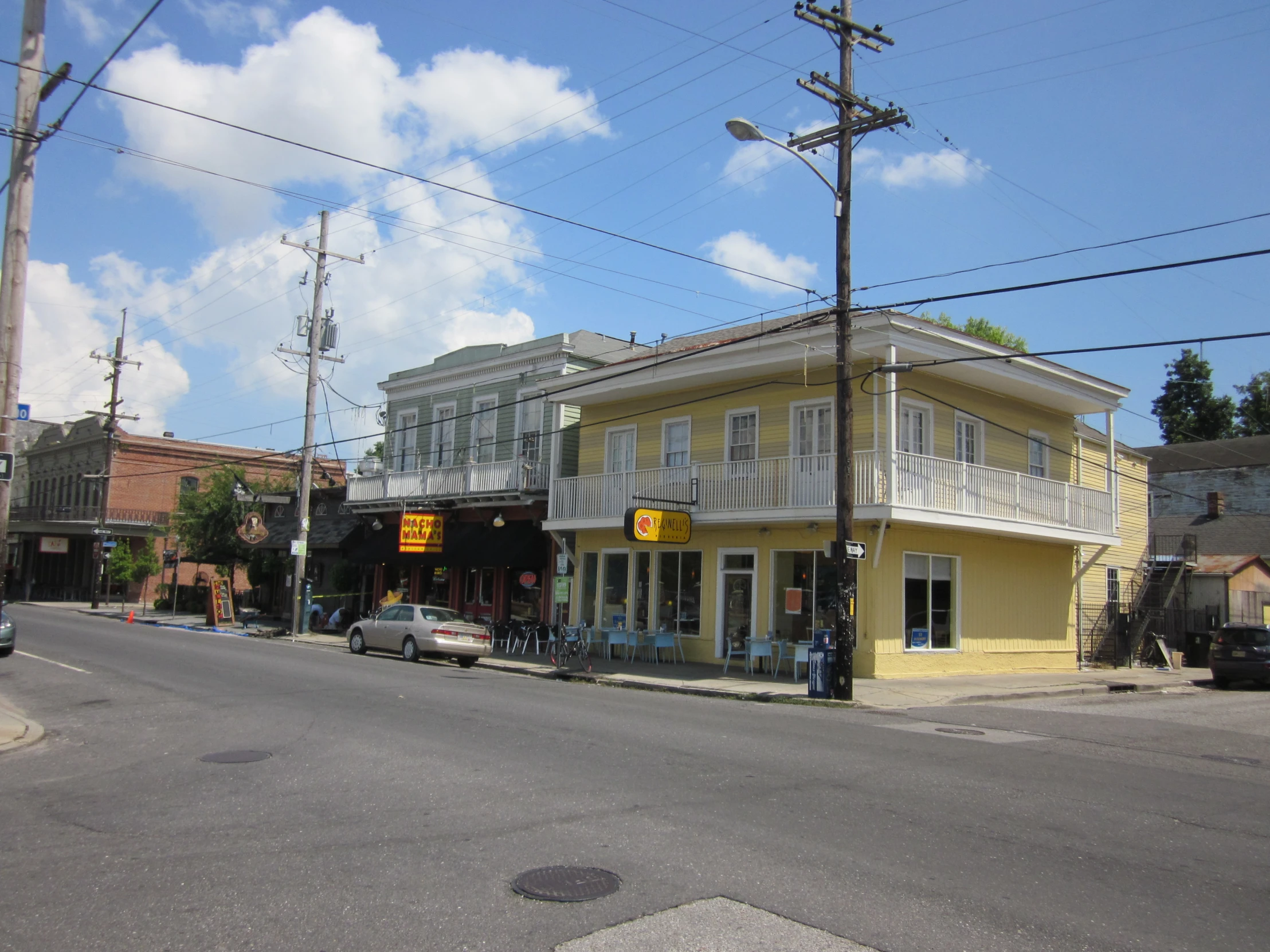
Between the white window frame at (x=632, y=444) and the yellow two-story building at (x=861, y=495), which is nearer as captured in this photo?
the yellow two-story building at (x=861, y=495)

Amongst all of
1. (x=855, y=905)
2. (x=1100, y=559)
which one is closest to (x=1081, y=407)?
(x=1100, y=559)

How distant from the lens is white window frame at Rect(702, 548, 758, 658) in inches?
850

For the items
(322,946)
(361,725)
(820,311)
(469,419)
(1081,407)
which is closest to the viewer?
Result: (322,946)

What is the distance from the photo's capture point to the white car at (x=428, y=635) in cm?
2158

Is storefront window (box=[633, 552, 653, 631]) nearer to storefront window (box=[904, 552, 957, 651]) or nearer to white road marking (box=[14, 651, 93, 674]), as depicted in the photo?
storefront window (box=[904, 552, 957, 651])

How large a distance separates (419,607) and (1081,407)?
16.8 metres

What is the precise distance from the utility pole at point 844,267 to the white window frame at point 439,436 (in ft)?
54.5

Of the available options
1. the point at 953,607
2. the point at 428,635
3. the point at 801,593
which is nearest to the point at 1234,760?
the point at 801,593

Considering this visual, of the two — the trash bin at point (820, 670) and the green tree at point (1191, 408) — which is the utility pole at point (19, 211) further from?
the green tree at point (1191, 408)

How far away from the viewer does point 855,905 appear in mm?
5320

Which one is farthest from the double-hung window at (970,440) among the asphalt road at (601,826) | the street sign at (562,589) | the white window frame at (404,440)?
the white window frame at (404,440)

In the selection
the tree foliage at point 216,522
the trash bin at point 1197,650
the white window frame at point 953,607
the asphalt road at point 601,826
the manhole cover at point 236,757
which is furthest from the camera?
the tree foliage at point 216,522

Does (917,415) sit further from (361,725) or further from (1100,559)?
(361,725)

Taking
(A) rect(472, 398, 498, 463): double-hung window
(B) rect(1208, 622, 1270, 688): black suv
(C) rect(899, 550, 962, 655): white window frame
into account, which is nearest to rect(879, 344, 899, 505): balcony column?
(C) rect(899, 550, 962, 655): white window frame
